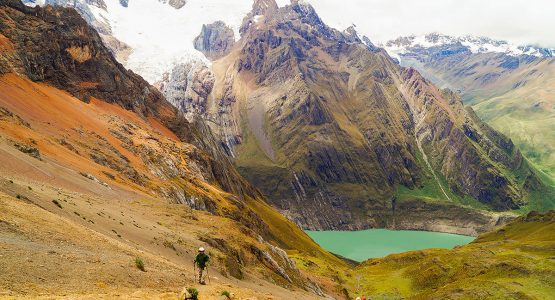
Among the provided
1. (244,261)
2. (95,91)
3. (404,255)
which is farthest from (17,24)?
(404,255)

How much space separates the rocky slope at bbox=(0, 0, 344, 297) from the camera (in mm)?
40969

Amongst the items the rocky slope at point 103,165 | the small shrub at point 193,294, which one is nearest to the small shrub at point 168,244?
the rocky slope at point 103,165

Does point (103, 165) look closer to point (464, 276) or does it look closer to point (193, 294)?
point (193, 294)

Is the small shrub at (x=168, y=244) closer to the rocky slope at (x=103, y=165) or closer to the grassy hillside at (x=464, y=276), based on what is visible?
the rocky slope at (x=103, y=165)

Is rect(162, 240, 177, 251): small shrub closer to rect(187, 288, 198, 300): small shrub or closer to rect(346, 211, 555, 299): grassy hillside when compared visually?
rect(187, 288, 198, 300): small shrub

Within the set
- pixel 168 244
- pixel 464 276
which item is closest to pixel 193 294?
pixel 168 244

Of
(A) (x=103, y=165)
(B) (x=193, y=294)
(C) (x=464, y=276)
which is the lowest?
(C) (x=464, y=276)

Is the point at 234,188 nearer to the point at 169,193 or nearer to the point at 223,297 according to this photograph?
the point at 169,193

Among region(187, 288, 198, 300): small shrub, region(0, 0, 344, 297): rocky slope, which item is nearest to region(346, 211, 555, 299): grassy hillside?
region(0, 0, 344, 297): rocky slope

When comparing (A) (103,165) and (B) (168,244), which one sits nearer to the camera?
(B) (168,244)

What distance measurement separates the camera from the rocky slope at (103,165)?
134ft

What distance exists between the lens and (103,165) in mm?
85750

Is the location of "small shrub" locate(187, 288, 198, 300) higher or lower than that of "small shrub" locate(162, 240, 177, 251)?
higher

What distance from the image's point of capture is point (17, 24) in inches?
4761
